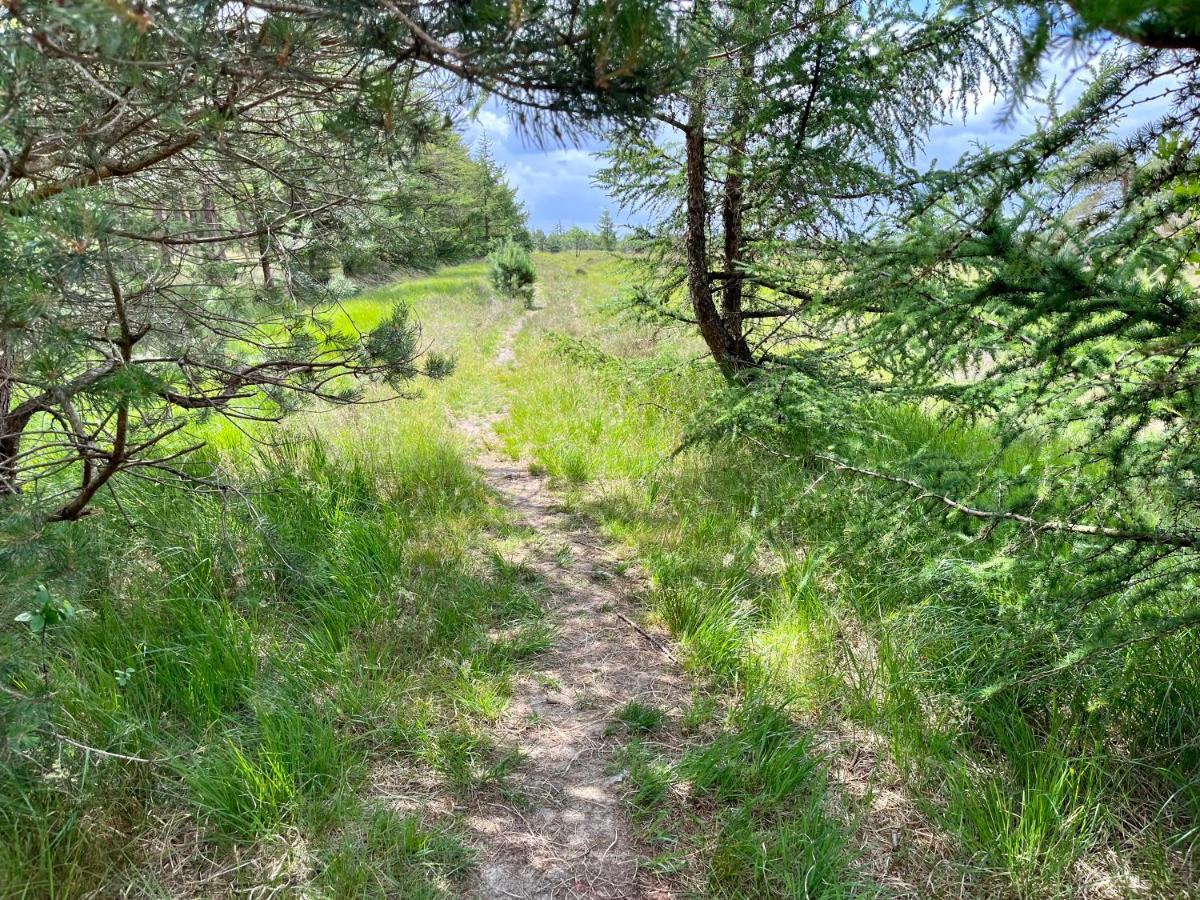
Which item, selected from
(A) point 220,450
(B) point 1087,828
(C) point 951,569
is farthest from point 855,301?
(A) point 220,450

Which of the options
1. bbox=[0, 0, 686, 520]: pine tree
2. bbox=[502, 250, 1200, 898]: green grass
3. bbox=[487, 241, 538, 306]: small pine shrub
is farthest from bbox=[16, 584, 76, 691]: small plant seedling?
bbox=[487, 241, 538, 306]: small pine shrub

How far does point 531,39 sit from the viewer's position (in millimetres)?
1570

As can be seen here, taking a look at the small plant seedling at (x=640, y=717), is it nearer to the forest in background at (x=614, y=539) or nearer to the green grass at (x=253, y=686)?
the forest in background at (x=614, y=539)

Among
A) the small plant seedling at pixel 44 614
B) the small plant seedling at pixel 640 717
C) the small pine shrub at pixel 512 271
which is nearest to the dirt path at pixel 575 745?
the small plant seedling at pixel 640 717

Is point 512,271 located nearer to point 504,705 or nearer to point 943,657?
point 504,705

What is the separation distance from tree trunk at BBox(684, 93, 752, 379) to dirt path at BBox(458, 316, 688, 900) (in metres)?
2.26

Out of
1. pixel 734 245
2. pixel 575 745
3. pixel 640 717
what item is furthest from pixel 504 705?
pixel 734 245

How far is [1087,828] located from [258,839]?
2.71 m

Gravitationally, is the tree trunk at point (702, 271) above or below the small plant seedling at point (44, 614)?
above

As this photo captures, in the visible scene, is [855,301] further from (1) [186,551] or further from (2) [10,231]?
(1) [186,551]

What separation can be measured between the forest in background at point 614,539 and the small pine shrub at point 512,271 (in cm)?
1664

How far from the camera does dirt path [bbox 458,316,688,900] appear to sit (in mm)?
1998

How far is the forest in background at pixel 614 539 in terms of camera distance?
1649 mm

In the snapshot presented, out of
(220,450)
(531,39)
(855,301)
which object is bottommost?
(220,450)
